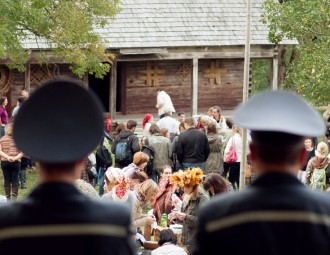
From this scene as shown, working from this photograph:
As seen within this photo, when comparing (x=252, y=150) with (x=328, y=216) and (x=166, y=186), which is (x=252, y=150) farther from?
(x=166, y=186)

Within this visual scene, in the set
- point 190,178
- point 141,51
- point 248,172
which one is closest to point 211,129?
point 248,172

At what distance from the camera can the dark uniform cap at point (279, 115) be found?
3874 mm

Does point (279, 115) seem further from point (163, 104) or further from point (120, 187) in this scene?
point (163, 104)

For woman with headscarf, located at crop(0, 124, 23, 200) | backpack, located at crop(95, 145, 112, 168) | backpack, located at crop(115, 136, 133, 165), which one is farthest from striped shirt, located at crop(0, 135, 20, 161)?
backpack, located at crop(115, 136, 133, 165)

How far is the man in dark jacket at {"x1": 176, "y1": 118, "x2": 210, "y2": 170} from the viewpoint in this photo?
58.6ft

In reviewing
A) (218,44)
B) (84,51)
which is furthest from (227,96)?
(84,51)

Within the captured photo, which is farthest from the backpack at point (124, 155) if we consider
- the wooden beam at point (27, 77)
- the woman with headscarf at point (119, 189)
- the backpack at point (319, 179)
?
the wooden beam at point (27, 77)

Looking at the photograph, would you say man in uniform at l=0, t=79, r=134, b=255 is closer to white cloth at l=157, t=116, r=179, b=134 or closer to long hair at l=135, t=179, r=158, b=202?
long hair at l=135, t=179, r=158, b=202

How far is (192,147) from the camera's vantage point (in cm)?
1789

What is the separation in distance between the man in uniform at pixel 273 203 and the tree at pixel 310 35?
18759 millimetres

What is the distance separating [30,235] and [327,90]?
1954cm

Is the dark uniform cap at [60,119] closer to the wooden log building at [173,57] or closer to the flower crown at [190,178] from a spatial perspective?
the flower crown at [190,178]

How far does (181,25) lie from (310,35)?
297 inches

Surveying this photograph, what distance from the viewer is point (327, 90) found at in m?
23.0
